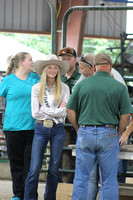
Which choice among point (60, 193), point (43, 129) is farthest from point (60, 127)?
point (60, 193)

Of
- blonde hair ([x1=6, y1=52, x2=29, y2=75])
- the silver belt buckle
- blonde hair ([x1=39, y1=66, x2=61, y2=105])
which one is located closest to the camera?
the silver belt buckle

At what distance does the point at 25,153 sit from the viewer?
4926 millimetres

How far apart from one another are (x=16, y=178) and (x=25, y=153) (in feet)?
1.08

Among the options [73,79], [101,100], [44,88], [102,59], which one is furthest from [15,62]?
[101,100]

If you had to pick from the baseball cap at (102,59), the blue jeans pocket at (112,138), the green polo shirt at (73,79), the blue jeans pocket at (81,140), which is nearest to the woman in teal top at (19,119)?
the green polo shirt at (73,79)

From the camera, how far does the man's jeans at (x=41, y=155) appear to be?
15.0 feet

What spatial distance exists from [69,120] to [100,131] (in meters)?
0.52

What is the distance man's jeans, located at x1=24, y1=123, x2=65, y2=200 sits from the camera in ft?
15.0

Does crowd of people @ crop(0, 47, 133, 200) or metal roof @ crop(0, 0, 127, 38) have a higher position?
metal roof @ crop(0, 0, 127, 38)

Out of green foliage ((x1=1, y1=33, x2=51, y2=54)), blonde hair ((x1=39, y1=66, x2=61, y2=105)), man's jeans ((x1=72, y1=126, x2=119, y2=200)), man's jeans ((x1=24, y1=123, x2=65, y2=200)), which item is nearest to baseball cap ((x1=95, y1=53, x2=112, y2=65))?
man's jeans ((x1=72, y1=126, x2=119, y2=200))

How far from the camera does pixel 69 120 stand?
423 cm

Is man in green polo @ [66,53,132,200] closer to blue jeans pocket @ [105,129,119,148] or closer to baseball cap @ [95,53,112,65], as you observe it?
blue jeans pocket @ [105,129,119,148]

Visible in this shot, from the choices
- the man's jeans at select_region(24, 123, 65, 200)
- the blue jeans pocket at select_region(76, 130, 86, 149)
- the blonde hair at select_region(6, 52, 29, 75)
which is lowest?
the man's jeans at select_region(24, 123, 65, 200)

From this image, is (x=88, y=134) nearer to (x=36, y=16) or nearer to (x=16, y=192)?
(x=16, y=192)
